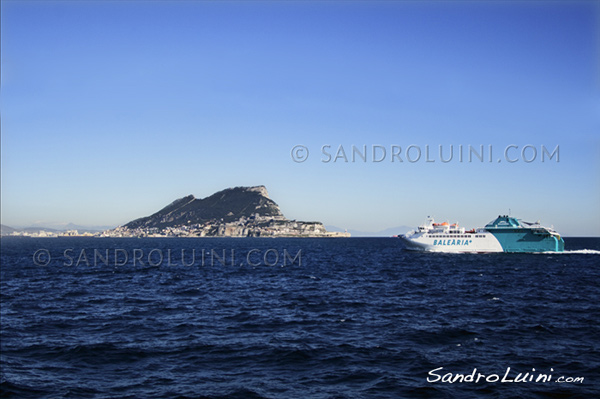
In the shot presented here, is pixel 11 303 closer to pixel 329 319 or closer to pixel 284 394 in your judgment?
pixel 329 319

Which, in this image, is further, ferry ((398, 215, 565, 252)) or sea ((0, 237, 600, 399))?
ferry ((398, 215, 565, 252))

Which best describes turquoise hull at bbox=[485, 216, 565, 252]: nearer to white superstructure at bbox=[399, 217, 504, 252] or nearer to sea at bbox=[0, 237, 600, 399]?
white superstructure at bbox=[399, 217, 504, 252]

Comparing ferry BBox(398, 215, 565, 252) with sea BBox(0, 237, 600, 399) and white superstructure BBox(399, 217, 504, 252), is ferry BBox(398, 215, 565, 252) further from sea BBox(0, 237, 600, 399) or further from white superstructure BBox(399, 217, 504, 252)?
sea BBox(0, 237, 600, 399)

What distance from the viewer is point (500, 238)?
11244 centimetres

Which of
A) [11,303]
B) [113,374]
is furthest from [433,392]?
[11,303]

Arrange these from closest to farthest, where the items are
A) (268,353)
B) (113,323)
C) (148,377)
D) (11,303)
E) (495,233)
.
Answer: (148,377)
(268,353)
(113,323)
(11,303)
(495,233)

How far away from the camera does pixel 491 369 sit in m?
18.5

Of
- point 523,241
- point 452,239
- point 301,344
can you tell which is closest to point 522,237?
point 523,241

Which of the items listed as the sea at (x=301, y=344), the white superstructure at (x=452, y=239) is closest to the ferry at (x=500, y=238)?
the white superstructure at (x=452, y=239)

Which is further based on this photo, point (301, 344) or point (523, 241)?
point (523, 241)

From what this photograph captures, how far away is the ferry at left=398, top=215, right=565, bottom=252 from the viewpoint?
Answer: 111688 mm

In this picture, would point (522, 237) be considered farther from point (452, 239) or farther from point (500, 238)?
point (452, 239)

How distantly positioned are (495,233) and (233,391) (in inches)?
4313

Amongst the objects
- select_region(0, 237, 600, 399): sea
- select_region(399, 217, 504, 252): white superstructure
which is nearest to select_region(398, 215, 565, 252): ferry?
select_region(399, 217, 504, 252): white superstructure
